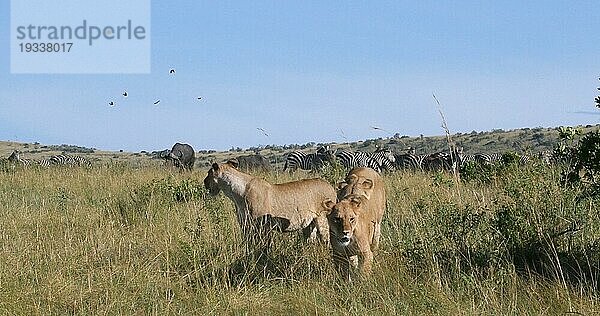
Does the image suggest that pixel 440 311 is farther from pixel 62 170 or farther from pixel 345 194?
pixel 62 170

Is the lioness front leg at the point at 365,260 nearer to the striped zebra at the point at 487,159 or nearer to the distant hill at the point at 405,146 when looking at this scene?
the striped zebra at the point at 487,159

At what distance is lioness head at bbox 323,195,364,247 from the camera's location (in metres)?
7.45

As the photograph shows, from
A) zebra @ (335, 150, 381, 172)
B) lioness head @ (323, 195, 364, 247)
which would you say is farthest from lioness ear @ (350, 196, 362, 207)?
zebra @ (335, 150, 381, 172)

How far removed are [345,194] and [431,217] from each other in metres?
0.98

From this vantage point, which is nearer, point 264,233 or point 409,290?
point 409,290

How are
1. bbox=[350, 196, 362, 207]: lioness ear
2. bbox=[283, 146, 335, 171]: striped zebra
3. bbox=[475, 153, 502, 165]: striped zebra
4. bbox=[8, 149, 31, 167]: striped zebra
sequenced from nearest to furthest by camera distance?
bbox=[350, 196, 362, 207]: lioness ear
bbox=[475, 153, 502, 165]: striped zebra
bbox=[8, 149, 31, 167]: striped zebra
bbox=[283, 146, 335, 171]: striped zebra

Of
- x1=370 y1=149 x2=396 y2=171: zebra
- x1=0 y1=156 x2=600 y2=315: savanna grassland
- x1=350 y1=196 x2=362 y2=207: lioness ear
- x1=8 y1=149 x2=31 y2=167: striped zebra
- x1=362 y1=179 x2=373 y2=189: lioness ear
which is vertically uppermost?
x1=362 y1=179 x2=373 y2=189: lioness ear

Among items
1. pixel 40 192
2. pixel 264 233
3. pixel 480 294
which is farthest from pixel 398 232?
pixel 40 192

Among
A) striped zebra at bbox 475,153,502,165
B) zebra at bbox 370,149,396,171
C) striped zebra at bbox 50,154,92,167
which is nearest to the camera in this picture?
striped zebra at bbox 475,153,502,165

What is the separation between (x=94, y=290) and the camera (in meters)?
7.40

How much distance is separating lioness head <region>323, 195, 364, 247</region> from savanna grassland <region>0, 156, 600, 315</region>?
40 cm

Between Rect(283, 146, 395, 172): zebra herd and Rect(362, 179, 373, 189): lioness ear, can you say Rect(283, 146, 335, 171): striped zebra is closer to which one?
Rect(283, 146, 395, 172): zebra herd

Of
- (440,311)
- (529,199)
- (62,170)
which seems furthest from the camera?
(62,170)

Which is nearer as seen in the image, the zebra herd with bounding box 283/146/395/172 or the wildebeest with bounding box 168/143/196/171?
the wildebeest with bounding box 168/143/196/171
